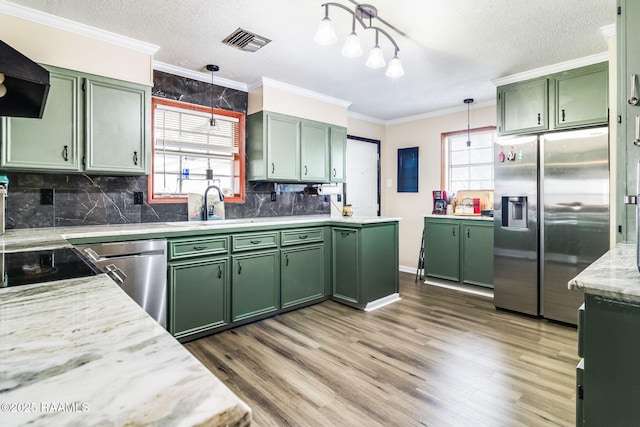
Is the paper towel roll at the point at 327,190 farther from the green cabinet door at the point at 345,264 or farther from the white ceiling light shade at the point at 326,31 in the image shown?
the white ceiling light shade at the point at 326,31

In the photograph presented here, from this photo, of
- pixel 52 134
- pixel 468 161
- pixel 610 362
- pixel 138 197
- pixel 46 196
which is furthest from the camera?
pixel 468 161

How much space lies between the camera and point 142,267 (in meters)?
2.49

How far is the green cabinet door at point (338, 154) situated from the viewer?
14.4ft

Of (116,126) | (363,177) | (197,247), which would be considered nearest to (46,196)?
(116,126)

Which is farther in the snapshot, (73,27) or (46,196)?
(46,196)

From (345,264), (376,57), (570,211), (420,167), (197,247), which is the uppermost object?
(376,57)

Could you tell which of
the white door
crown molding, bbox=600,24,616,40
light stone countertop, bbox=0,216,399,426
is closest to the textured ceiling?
crown molding, bbox=600,24,616,40

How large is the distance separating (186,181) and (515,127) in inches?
139

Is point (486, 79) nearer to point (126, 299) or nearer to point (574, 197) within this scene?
point (574, 197)

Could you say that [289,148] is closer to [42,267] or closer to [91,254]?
[91,254]

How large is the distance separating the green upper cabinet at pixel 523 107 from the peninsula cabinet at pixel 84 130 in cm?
357

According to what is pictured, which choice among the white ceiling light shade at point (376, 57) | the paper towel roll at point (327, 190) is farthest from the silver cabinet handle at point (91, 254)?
the paper towel roll at point (327, 190)

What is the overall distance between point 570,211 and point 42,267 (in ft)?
12.9

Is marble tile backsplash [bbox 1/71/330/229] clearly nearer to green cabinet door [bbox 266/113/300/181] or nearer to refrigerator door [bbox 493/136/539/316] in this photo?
green cabinet door [bbox 266/113/300/181]
